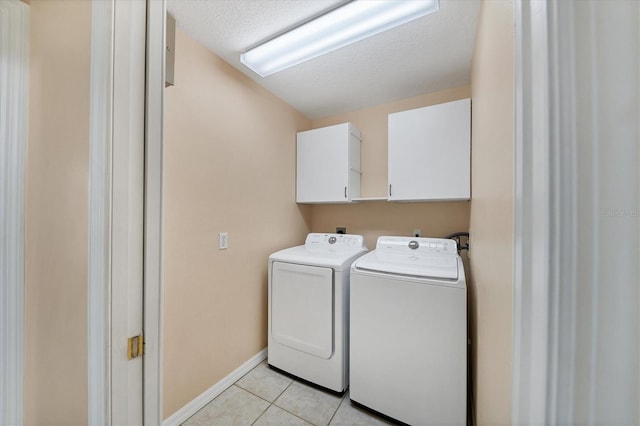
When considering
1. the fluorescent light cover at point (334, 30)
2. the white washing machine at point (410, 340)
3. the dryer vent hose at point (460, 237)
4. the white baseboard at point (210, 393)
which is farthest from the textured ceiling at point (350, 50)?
the white baseboard at point (210, 393)

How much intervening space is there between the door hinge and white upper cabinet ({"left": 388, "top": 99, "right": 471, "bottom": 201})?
72.5 inches

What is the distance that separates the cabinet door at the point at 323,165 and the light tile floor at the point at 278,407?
159 cm

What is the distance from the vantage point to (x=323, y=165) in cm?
232

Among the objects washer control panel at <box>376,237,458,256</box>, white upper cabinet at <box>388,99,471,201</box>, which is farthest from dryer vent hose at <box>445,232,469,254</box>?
white upper cabinet at <box>388,99,471,201</box>

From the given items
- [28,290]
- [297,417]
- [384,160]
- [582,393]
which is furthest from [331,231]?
[582,393]

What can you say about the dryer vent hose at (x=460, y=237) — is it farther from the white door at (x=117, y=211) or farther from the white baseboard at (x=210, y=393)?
the white door at (x=117, y=211)

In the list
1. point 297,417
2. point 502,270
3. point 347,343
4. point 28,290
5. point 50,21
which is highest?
point 50,21

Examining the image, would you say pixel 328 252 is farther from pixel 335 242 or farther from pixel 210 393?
pixel 210 393

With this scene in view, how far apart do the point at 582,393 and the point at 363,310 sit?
4.23 feet

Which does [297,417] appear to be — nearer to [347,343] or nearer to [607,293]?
[347,343]

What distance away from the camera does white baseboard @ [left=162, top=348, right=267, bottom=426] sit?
4.71ft

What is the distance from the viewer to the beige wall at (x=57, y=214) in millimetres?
718

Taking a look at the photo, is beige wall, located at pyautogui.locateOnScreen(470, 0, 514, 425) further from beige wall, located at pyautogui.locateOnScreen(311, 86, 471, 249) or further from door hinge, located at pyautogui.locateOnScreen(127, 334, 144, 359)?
beige wall, located at pyautogui.locateOnScreen(311, 86, 471, 249)

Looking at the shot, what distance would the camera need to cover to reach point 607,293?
0.32 meters
